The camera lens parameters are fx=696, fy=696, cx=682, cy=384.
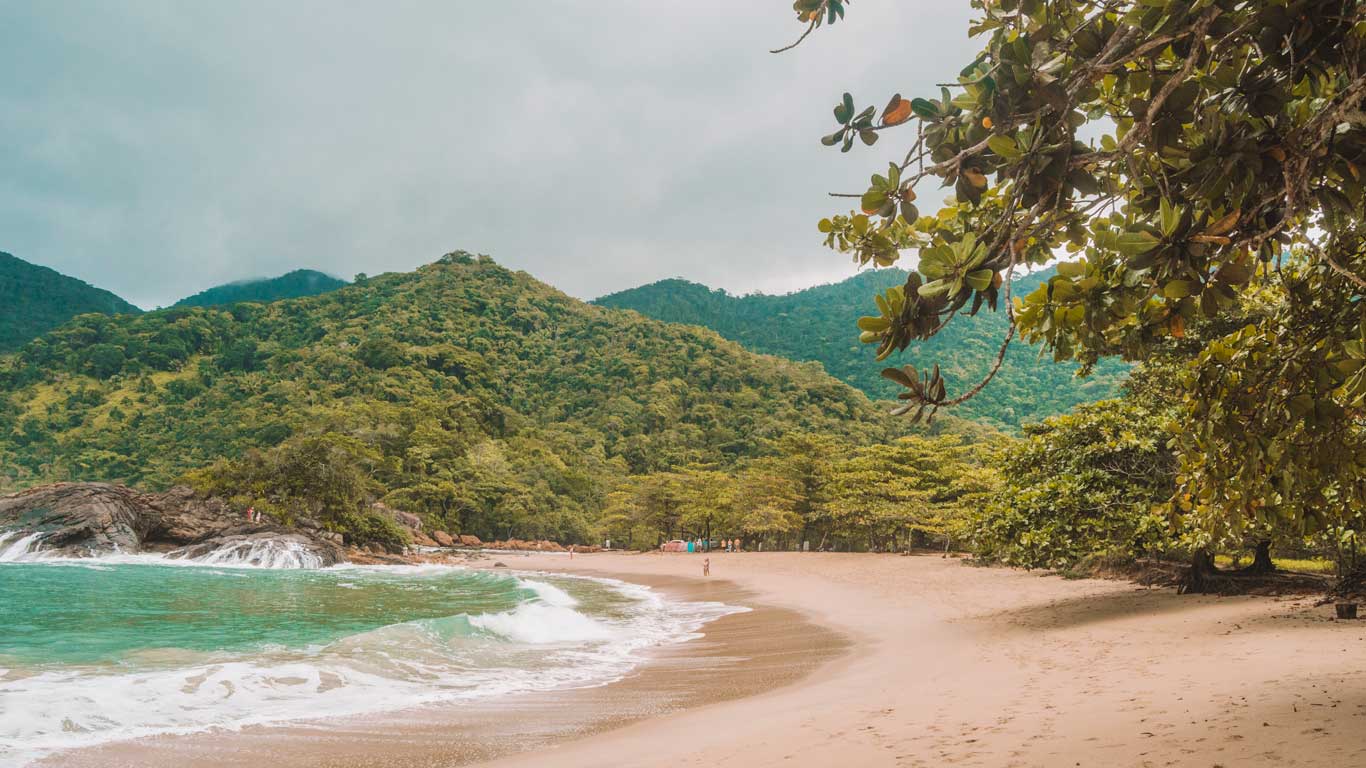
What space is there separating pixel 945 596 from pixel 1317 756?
13.8 meters

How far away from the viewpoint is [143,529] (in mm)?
32250

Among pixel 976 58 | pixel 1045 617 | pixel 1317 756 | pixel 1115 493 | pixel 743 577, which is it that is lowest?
pixel 743 577

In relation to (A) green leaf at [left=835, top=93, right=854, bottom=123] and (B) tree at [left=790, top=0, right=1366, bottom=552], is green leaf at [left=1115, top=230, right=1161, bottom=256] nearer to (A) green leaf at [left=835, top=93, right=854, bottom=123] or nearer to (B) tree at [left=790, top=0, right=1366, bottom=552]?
(B) tree at [left=790, top=0, right=1366, bottom=552]

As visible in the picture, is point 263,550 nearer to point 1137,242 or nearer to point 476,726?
point 476,726

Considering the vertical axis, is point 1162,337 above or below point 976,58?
below

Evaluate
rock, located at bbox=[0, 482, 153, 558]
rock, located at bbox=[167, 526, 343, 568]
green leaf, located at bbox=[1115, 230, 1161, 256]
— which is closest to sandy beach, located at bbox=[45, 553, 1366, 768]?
green leaf, located at bbox=[1115, 230, 1161, 256]

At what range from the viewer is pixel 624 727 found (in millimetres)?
5848

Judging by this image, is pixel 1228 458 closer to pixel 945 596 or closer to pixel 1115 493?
pixel 1115 493

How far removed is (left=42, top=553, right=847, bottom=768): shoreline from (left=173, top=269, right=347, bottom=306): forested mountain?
16656 centimetres

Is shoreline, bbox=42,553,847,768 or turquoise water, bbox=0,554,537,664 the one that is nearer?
shoreline, bbox=42,553,847,768

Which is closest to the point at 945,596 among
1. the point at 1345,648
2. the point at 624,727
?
the point at 1345,648

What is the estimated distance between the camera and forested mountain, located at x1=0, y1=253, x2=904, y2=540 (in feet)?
178

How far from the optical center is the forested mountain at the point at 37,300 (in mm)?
87312

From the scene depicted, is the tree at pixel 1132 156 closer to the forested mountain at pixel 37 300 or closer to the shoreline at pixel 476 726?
the shoreline at pixel 476 726
